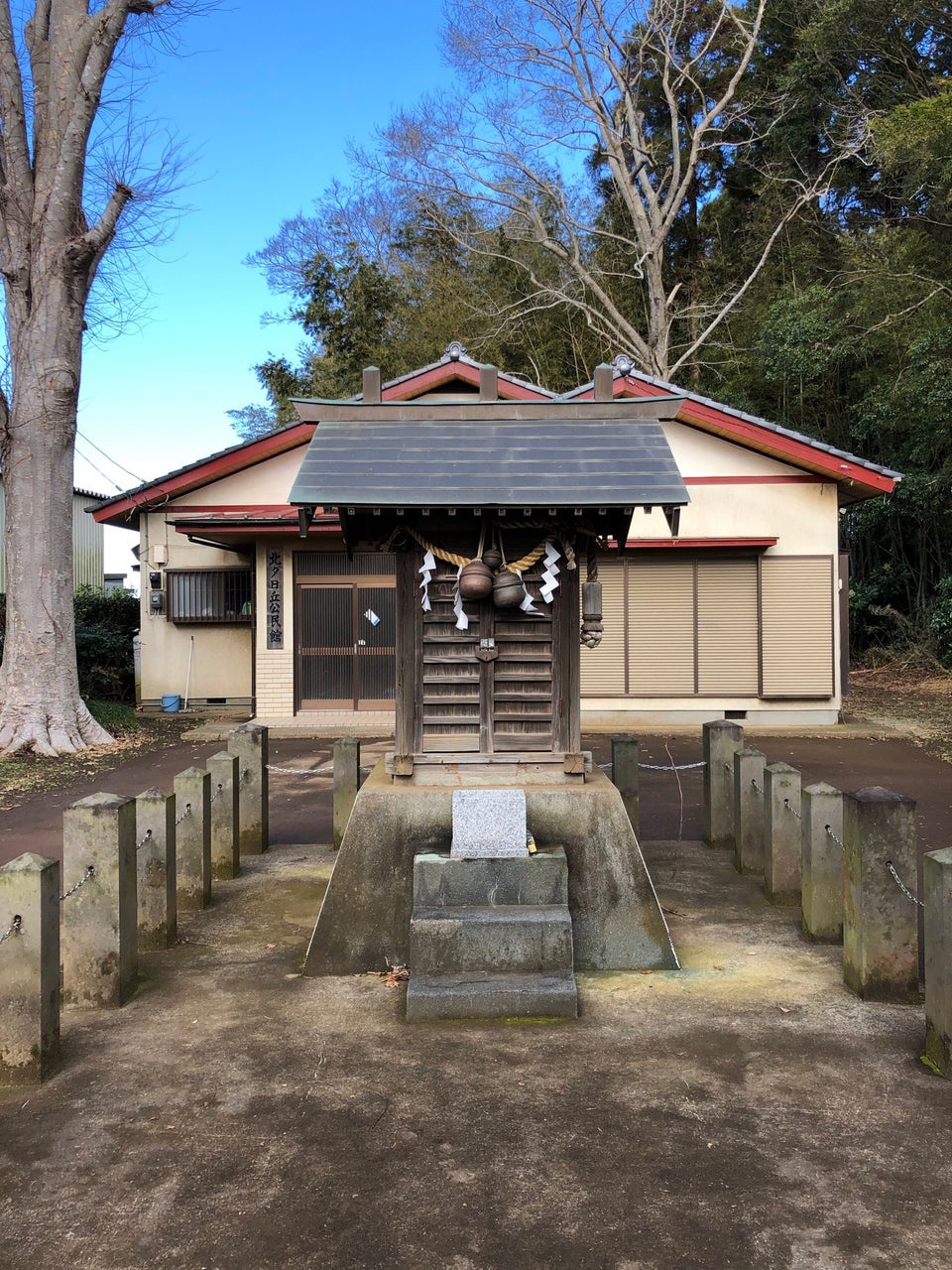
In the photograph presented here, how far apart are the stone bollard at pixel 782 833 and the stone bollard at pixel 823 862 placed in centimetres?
61

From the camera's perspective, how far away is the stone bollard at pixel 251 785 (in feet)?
25.5

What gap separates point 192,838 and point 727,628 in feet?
38.4

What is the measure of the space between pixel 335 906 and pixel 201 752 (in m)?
8.41

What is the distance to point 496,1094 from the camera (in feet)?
12.5

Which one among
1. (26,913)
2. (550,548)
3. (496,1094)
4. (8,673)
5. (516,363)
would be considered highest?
(516,363)

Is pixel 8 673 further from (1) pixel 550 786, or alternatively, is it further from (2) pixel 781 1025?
(2) pixel 781 1025

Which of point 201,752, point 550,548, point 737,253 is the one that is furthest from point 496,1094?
point 737,253

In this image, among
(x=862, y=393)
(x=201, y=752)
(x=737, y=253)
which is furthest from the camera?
(x=737, y=253)

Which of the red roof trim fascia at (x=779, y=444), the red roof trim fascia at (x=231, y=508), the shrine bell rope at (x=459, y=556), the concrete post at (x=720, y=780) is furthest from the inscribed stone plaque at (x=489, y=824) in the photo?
the red roof trim fascia at (x=231, y=508)

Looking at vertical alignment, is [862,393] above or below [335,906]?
above

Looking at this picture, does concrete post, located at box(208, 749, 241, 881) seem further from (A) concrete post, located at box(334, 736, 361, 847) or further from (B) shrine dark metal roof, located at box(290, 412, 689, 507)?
(B) shrine dark metal roof, located at box(290, 412, 689, 507)

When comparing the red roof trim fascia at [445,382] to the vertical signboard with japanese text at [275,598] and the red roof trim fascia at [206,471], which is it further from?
the vertical signboard with japanese text at [275,598]

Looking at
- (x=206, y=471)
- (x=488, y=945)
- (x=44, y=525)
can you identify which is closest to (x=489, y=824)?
(x=488, y=945)

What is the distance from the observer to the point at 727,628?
1595 centimetres
